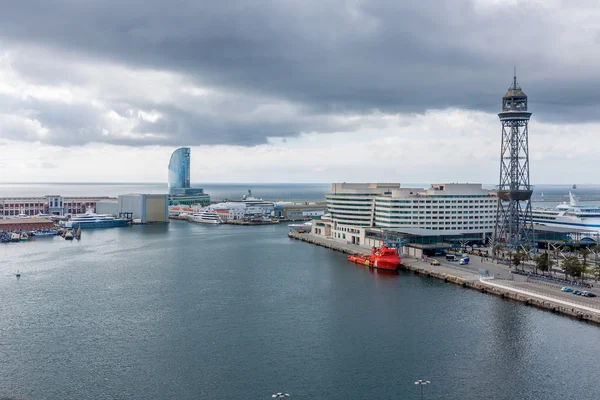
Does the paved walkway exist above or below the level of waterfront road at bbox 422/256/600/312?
below

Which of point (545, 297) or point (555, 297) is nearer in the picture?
point (555, 297)

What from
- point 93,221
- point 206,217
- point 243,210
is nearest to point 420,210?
point 243,210

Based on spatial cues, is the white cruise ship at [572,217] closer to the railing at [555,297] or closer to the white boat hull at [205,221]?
the railing at [555,297]

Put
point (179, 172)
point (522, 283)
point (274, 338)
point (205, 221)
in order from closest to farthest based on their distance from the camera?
point (274, 338), point (522, 283), point (205, 221), point (179, 172)

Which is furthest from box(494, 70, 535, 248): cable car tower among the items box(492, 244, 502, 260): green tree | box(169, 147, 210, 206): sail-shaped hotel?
box(169, 147, 210, 206): sail-shaped hotel

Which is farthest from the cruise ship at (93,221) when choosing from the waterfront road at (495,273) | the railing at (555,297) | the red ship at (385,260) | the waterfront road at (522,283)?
the railing at (555,297)

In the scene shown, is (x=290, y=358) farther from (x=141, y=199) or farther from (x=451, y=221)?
(x=141, y=199)

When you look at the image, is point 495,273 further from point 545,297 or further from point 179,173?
point 179,173

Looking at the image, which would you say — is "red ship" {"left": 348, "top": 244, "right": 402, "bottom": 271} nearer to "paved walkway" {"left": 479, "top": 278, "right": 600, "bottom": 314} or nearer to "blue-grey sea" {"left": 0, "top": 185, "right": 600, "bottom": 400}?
"blue-grey sea" {"left": 0, "top": 185, "right": 600, "bottom": 400}
